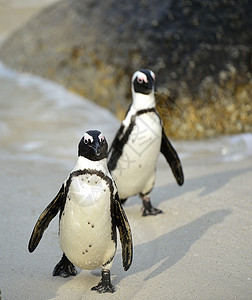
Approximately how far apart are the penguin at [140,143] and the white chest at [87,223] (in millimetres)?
1217

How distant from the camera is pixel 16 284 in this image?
10.2ft

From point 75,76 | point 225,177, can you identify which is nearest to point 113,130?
point 75,76

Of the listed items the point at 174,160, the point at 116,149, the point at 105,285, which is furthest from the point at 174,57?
the point at 105,285

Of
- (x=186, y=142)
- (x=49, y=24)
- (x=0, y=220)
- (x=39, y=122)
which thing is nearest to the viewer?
(x=0, y=220)

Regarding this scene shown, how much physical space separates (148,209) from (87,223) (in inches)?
53.8

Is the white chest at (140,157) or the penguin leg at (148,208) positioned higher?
the white chest at (140,157)

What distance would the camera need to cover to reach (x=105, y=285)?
308 centimetres

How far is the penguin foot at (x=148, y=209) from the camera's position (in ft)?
14.1

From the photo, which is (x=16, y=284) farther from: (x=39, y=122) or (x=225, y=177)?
(x=39, y=122)

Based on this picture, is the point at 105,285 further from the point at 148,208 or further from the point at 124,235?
the point at 148,208

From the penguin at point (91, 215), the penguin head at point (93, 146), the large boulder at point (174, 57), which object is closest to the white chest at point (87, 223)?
the penguin at point (91, 215)

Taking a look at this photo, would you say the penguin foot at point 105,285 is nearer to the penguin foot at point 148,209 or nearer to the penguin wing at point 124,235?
the penguin wing at point 124,235

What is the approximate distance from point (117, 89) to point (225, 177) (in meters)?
2.77

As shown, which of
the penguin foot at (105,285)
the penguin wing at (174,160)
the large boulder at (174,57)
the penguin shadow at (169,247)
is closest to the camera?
the penguin foot at (105,285)
